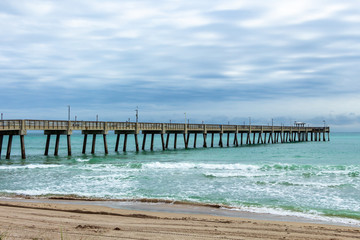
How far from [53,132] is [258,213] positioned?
29641 mm

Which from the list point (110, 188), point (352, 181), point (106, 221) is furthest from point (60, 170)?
point (352, 181)

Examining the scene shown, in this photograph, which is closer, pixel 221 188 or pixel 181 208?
pixel 181 208

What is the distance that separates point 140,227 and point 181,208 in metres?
3.97

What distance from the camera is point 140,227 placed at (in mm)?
9422

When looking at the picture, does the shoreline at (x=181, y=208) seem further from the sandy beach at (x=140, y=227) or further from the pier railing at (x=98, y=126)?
the pier railing at (x=98, y=126)

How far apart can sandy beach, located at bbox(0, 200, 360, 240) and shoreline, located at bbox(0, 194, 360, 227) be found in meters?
0.77

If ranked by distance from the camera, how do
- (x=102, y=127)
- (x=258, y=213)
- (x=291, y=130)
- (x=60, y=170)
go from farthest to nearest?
(x=291, y=130)
(x=102, y=127)
(x=60, y=170)
(x=258, y=213)

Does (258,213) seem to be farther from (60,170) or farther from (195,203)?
(60,170)

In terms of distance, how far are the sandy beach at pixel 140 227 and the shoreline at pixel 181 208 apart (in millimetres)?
768

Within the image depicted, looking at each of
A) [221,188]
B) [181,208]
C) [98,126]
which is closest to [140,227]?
[181,208]

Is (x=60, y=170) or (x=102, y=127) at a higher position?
(x=102, y=127)

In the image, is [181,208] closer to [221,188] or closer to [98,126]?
[221,188]

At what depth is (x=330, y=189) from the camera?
17.5 meters

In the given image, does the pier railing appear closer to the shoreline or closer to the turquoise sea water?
the turquoise sea water
